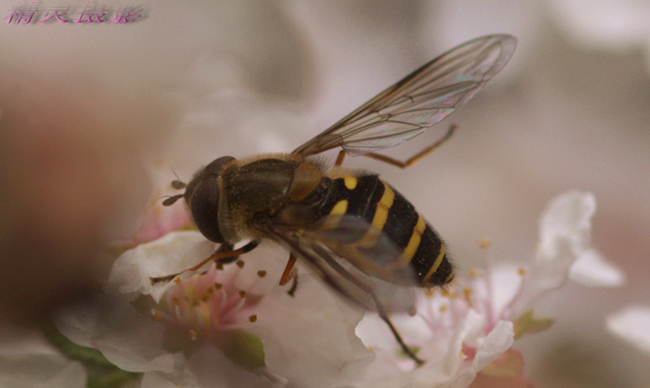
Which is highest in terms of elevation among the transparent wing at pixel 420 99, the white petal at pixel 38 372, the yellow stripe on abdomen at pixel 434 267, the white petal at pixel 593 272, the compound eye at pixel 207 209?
the transparent wing at pixel 420 99

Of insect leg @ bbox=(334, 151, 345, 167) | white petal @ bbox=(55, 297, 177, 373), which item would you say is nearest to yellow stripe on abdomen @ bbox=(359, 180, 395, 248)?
insect leg @ bbox=(334, 151, 345, 167)

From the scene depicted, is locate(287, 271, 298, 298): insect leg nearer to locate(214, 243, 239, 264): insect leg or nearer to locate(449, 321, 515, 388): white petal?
locate(214, 243, 239, 264): insect leg

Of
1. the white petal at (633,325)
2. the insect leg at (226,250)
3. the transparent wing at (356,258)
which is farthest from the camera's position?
the white petal at (633,325)

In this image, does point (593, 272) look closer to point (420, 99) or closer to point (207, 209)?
point (420, 99)

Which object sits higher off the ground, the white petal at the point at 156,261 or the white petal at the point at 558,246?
the white petal at the point at 156,261

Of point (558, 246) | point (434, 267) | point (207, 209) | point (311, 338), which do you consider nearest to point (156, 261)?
point (207, 209)

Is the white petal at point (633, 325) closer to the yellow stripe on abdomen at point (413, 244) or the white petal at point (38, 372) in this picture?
the yellow stripe on abdomen at point (413, 244)

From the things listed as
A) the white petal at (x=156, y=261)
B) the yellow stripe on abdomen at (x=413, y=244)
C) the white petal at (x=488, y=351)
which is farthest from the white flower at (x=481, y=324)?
the white petal at (x=156, y=261)
